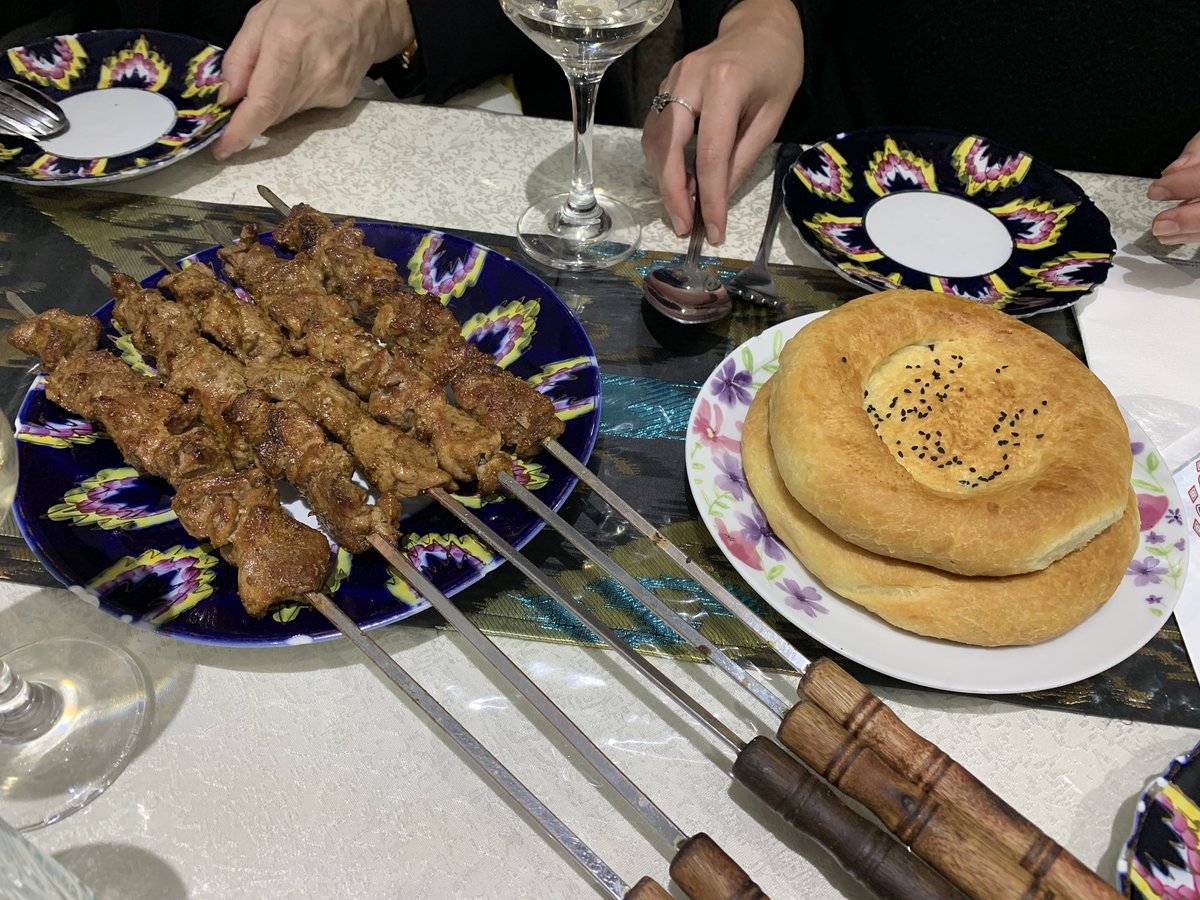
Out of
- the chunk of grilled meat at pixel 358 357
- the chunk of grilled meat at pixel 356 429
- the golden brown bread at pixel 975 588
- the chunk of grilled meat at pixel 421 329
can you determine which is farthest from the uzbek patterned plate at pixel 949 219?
the chunk of grilled meat at pixel 356 429

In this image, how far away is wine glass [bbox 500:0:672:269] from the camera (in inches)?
89.9

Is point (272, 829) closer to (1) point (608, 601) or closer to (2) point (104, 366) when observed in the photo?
(1) point (608, 601)

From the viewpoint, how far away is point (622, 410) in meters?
2.22

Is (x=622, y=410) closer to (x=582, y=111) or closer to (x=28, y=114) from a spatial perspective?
(x=582, y=111)

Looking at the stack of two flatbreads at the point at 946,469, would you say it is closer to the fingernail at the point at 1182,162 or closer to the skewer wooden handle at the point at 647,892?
the skewer wooden handle at the point at 647,892

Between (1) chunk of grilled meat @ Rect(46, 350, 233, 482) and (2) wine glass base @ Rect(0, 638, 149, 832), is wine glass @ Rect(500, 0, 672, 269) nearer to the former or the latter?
(1) chunk of grilled meat @ Rect(46, 350, 233, 482)

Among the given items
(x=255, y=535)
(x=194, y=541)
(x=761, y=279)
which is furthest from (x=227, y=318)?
(x=761, y=279)

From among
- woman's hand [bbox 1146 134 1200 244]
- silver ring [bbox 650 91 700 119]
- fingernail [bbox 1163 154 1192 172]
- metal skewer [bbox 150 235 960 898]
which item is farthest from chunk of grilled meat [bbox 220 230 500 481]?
fingernail [bbox 1163 154 1192 172]

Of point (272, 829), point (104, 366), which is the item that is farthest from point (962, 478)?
point (104, 366)

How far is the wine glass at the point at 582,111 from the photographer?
2283 mm

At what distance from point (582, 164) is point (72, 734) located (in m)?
2.09

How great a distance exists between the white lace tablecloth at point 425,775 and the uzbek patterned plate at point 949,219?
1.26 metres

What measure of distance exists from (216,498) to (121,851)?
2.21ft

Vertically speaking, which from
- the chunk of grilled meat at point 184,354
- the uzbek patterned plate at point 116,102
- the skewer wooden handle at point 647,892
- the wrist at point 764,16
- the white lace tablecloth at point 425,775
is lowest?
the white lace tablecloth at point 425,775
